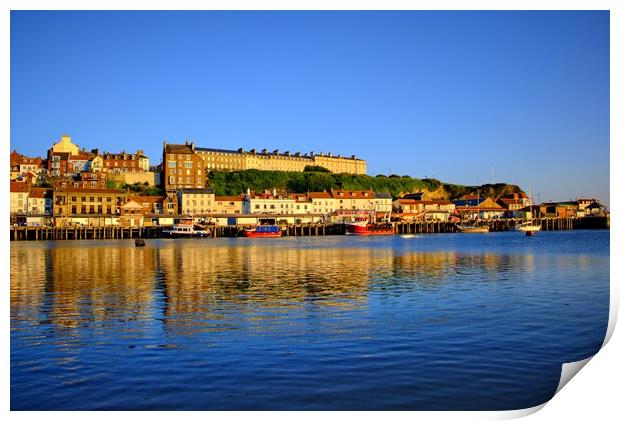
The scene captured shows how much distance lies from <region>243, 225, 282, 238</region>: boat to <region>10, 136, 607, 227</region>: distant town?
5.82 metres

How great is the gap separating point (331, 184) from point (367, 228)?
20759mm

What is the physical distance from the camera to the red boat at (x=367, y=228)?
4975cm

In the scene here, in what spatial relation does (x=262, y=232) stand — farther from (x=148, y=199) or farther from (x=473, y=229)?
(x=473, y=229)

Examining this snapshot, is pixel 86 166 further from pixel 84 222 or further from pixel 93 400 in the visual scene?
pixel 93 400

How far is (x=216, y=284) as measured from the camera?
43.3ft

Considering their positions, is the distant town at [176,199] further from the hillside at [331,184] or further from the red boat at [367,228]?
the red boat at [367,228]

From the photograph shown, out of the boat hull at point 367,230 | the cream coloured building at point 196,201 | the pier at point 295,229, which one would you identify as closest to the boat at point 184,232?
the pier at point 295,229

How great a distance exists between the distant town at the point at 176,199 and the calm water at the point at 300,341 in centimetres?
3375

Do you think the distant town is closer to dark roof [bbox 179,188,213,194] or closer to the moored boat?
dark roof [bbox 179,188,213,194]

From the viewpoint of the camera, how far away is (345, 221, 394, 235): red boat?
49750 mm

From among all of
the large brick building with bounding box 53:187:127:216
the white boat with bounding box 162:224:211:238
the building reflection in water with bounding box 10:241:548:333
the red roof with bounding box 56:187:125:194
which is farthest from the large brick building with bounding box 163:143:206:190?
the building reflection in water with bounding box 10:241:548:333
